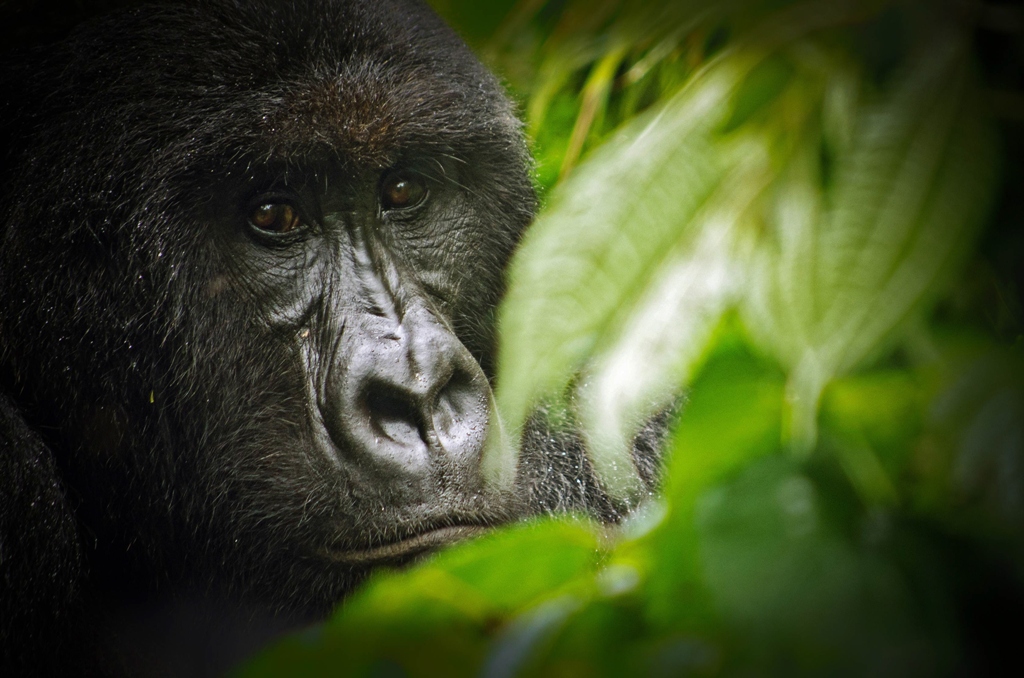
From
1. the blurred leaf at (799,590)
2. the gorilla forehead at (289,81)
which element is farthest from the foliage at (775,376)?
the gorilla forehead at (289,81)

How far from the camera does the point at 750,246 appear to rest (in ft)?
1.47

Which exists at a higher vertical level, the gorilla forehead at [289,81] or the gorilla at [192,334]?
the gorilla forehead at [289,81]

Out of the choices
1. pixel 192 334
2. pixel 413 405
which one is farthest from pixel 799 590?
pixel 192 334

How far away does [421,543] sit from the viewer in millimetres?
1120

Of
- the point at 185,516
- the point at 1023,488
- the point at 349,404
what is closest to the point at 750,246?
the point at 1023,488

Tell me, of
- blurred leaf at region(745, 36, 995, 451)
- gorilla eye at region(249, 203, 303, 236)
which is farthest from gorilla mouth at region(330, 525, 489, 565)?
blurred leaf at region(745, 36, 995, 451)

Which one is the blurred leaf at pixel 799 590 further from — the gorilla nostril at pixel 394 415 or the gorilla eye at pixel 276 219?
the gorilla eye at pixel 276 219

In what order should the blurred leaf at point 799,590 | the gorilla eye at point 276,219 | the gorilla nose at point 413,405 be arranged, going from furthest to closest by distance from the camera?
the gorilla eye at point 276,219, the gorilla nose at point 413,405, the blurred leaf at point 799,590

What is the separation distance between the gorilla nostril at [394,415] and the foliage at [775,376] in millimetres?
600

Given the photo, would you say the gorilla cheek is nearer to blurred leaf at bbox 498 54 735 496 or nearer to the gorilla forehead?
the gorilla forehead

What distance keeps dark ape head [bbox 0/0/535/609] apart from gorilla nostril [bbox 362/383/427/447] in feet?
0.14

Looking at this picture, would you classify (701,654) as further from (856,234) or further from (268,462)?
(268,462)

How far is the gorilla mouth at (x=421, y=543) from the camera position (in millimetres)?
1118

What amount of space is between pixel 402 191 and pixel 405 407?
406 millimetres
